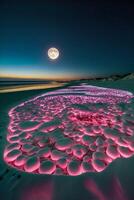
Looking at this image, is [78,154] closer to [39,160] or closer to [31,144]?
[39,160]

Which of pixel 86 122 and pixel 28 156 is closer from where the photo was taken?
pixel 28 156

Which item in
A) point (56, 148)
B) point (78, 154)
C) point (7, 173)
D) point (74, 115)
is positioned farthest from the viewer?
point (74, 115)

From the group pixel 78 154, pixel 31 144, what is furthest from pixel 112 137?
pixel 31 144

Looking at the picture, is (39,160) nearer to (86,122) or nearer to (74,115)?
(86,122)

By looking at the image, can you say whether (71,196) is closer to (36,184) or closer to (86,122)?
(36,184)

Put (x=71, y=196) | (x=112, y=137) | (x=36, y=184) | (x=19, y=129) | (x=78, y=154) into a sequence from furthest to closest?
(x=19, y=129), (x=112, y=137), (x=78, y=154), (x=36, y=184), (x=71, y=196)

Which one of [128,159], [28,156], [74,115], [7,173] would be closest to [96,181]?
[128,159]

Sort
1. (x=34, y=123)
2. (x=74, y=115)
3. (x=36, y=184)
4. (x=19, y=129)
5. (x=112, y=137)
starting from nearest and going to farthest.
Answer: (x=36, y=184), (x=112, y=137), (x=19, y=129), (x=34, y=123), (x=74, y=115)

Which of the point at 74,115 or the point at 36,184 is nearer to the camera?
the point at 36,184

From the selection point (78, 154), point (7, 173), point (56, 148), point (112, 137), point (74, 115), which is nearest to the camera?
point (7, 173)
